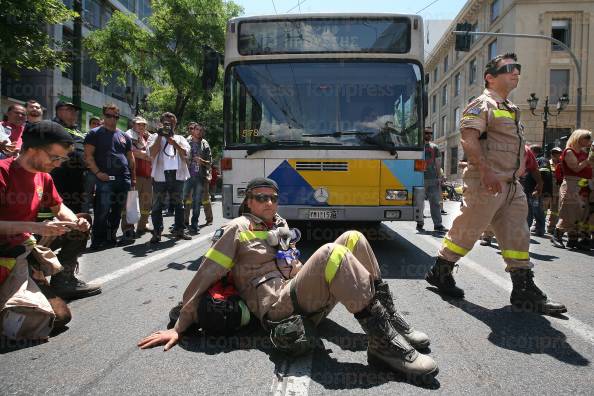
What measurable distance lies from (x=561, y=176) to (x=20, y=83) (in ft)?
78.7

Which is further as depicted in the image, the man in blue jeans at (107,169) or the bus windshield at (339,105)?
the man in blue jeans at (107,169)

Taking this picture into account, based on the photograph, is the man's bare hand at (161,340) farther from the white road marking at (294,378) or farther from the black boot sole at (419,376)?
the black boot sole at (419,376)

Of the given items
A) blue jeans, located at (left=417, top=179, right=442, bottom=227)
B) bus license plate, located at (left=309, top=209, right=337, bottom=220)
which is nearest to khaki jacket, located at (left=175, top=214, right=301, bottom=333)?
bus license plate, located at (left=309, top=209, right=337, bottom=220)

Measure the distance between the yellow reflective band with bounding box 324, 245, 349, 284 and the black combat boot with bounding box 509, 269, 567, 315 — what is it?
6.64 feet

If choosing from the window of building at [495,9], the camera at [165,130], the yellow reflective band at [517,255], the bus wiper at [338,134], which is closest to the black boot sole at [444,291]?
the yellow reflective band at [517,255]

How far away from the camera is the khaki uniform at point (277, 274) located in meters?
2.59

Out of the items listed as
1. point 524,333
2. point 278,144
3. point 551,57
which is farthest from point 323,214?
point 551,57

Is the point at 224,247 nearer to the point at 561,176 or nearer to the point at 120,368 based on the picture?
the point at 120,368

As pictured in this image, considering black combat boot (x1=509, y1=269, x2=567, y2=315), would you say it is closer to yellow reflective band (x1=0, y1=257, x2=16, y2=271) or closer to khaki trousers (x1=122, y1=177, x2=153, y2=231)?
yellow reflective band (x1=0, y1=257, x2=16, y2=271)

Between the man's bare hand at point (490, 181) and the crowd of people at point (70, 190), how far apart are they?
3240mm

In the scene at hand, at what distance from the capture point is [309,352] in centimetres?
283

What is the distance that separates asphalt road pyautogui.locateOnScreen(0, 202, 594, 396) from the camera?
2.38m

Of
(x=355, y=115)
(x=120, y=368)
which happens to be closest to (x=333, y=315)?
(x=120, y=368)

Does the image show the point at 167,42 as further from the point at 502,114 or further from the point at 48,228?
the point at 48,228
